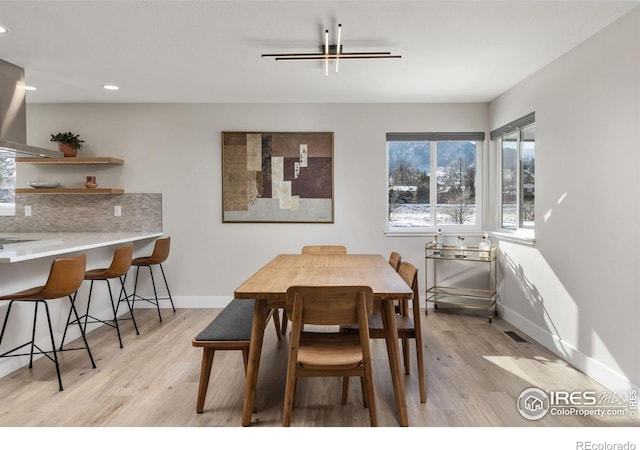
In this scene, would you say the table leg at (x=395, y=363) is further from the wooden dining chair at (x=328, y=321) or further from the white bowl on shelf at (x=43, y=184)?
the white bowl on shelf at (x=43, y=184)

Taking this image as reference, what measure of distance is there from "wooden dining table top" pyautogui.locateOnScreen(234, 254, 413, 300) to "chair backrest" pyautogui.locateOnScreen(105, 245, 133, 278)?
1.29 metres

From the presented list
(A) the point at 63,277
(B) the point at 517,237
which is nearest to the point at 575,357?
(B) the point at 517,237

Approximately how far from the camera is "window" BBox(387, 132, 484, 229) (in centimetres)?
485

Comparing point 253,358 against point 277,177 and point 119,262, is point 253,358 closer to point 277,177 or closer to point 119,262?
point 119,262

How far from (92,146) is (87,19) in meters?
2.45

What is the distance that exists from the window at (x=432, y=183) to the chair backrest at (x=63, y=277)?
3248 mm

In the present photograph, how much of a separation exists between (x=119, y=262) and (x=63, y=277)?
2.39ft

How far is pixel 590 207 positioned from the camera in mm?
2822

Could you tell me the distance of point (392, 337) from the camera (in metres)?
2.16

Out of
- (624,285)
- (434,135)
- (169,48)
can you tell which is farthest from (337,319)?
(434,135)

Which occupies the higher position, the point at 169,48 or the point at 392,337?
the point at 169,48

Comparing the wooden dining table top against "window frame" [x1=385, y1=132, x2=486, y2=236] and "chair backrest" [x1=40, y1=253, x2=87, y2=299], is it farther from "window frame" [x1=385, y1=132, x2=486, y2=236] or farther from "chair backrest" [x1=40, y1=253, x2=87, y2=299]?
"window frame" [x1=385, y1=132, x2=486, y2=236]
